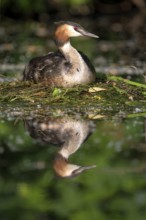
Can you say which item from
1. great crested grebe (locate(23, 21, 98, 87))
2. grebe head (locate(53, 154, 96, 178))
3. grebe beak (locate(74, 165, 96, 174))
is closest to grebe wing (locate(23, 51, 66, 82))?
great crested grebe (locate(23, 21, 98, 87))

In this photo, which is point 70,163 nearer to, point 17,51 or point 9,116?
point 9,116

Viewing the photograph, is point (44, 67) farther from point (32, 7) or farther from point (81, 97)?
point (32, 7)

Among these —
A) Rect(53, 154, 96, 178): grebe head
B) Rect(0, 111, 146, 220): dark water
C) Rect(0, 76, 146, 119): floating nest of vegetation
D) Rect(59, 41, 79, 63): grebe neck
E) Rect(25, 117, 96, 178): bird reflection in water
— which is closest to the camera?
Rect(0, 111, 146, 220): dark water

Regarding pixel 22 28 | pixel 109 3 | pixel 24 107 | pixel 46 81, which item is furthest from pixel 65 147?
pixel 109 3

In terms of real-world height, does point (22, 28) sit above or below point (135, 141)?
below

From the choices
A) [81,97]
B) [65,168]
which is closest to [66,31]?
[81,97]

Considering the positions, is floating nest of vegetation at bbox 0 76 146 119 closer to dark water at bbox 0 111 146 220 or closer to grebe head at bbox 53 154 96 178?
dark water at bbox 0 111 146 220
